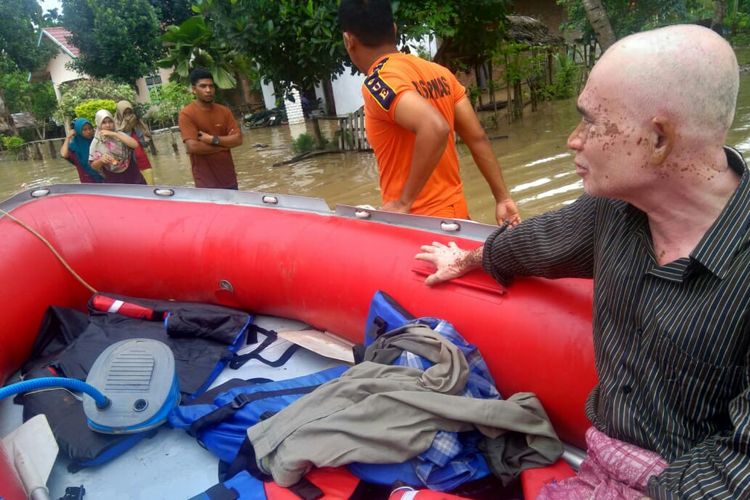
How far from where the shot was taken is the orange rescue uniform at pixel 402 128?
1.91 meters

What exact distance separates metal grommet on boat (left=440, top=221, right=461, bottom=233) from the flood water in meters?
3.24

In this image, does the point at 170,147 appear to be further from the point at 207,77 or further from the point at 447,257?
the point at 447,257

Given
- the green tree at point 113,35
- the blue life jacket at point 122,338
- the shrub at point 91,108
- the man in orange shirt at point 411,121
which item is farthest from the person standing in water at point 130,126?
the green tree at point 113,35

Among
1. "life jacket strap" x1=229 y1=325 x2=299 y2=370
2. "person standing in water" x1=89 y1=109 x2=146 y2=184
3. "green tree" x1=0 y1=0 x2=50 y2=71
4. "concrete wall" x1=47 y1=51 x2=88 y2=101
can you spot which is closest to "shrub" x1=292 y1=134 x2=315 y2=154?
"person standing in water" x1=89 y1=109 x2=146 y2=184

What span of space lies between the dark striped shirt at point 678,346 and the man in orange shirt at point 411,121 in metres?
0.82

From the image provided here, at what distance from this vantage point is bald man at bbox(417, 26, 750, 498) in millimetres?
858

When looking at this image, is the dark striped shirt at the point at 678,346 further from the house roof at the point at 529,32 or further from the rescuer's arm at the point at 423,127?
the house roof at the point at 529,32

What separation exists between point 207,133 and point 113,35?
18.6 metres

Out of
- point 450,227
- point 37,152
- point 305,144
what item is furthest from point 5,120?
point 450,227

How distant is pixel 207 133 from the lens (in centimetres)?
411

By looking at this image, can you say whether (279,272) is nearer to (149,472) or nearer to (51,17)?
(149,472)

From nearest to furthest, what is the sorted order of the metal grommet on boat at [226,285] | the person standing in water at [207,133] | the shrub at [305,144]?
the metal grommet on boat at [226,285] < the person standing in water at [207,133] < the shrub at [305,144]

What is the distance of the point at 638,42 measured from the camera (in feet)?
2.95

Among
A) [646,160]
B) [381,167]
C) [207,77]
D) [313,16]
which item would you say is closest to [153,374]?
[381,167]
